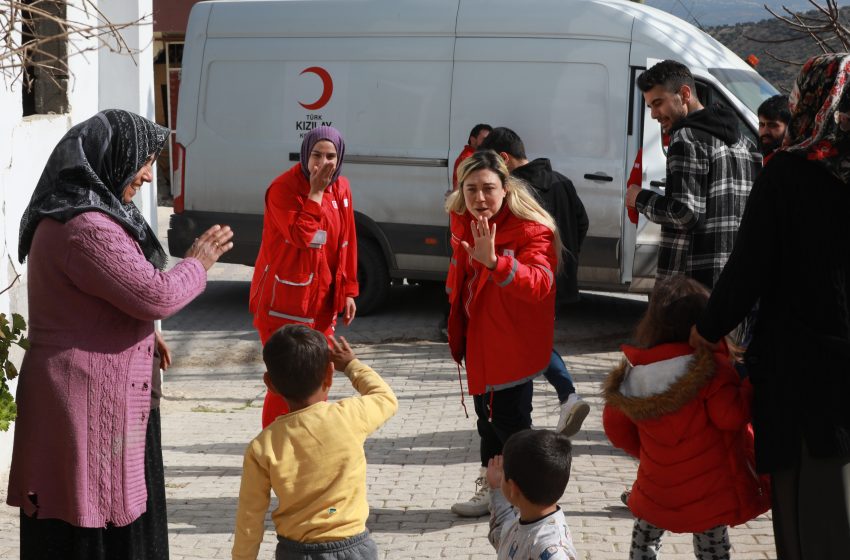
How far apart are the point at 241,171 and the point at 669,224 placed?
249 inches

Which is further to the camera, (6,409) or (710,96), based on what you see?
(710,96)

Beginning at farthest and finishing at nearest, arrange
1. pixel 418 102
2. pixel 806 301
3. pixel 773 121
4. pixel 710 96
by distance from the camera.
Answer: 1. pixel 418 102
2. pixel 710 96
3. pixel 773 121
4. pixel 806 301

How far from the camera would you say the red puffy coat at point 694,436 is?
3650mm

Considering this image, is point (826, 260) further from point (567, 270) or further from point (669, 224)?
point (567, 270)

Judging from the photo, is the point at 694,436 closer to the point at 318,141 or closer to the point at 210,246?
the point at 210,246

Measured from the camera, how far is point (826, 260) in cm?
325

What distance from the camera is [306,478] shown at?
341 cm

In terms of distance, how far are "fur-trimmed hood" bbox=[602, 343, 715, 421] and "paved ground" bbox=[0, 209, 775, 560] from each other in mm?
1242

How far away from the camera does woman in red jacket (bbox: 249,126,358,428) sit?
225 inches

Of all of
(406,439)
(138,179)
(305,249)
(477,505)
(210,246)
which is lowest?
(406,439)

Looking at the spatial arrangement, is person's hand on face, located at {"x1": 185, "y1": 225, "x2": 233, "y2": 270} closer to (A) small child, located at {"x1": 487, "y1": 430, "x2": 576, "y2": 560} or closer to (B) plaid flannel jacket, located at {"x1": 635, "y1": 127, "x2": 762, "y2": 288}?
(A) small child, located at {"x1": 487, "y1": 430, "x2": 576, "y2": 560}

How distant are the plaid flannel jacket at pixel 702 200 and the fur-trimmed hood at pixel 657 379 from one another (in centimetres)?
132

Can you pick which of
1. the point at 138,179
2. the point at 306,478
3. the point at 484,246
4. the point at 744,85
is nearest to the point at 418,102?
the point at 744,85

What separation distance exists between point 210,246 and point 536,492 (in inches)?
54.0
